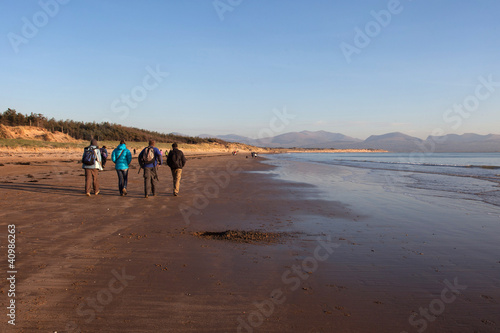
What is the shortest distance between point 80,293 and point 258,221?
4834 mm

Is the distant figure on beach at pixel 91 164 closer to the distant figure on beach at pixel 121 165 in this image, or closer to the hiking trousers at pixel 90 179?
the hiking trousers at pixel 90 179

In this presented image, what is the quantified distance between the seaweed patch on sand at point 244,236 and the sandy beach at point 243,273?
0.07 ft

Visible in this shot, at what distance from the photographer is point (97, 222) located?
737cm

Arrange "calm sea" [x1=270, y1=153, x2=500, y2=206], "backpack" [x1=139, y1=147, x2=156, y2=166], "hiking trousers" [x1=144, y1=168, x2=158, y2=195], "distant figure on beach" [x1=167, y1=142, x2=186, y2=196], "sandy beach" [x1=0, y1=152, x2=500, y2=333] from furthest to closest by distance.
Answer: "calm sea" [x1=270, y1=153, x2=500, y2=206] < "distant figure on beach" [x1=167, y1=142, x2=186, y2=196] < "hiking trousers" [x1=144, y1=168, x2=158, y2=195] < "backpack" [x1=139, y1=147, x2=156, y2=166] < "sandy beach" [x1=0, y1=152, x2=500, y2=333]

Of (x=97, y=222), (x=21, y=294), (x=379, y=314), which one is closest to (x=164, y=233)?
(x=97, y=222)

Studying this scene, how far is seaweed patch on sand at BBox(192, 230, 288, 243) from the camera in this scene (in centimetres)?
623

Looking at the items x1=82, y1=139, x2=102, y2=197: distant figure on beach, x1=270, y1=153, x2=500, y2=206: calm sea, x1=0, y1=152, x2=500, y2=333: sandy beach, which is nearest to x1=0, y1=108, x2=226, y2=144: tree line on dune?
x1=82, y1=139, x2=102, y2=197: distant figure on beach

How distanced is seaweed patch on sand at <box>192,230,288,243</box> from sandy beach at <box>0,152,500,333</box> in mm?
22

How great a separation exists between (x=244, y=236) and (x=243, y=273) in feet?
6.29

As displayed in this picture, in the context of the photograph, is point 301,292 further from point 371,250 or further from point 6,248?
point 6,248

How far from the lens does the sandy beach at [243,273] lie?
3277mm

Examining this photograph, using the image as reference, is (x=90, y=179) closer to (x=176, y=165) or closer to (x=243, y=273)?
(x=176, y=165)

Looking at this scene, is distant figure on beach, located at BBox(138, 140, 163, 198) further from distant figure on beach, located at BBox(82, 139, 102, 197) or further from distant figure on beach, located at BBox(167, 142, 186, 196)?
distant figure on beach, located at BBox(82, 139, 102, 197)

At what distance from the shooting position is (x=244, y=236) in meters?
6.42
